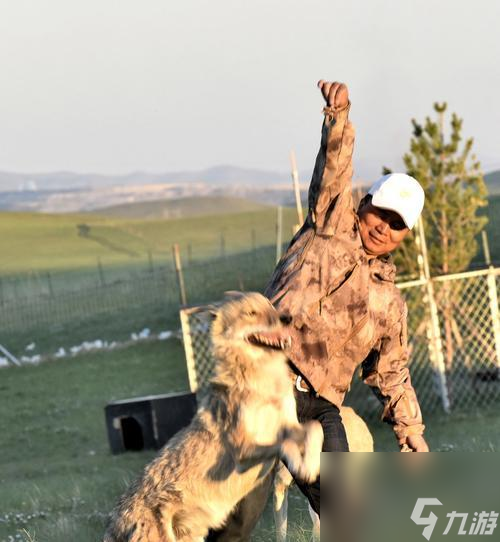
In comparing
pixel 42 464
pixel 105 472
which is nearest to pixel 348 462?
pixel 105 472

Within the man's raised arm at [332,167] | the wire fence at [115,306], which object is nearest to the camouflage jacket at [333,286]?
the man's raised arm at [332,167]

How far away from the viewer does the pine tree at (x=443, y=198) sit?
1597 cm

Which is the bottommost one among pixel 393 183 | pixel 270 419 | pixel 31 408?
pixel 31 408

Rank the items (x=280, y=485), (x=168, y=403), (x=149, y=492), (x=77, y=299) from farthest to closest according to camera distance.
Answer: (x=77, y=299), (x=168, y=403), (x=280, y=485), (x=149, y=492)

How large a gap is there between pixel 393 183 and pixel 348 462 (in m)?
1.91

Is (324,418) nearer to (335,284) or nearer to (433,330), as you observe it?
(335,284)

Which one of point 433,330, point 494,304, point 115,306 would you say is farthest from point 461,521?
point 115,306

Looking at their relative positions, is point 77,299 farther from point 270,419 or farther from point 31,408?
point 270,419

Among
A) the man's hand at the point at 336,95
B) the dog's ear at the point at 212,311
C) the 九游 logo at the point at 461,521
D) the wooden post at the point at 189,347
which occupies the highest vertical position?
the man's hand at the point at 336,95

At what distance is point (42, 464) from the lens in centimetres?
1491

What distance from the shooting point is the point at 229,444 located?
4777 millimetres

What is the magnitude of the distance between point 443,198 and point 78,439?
23.6ft

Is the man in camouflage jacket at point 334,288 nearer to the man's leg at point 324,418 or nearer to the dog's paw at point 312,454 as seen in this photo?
the man's leg at point 324,418

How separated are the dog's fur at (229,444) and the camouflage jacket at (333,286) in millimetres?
Result: 500
